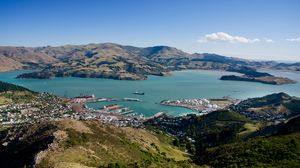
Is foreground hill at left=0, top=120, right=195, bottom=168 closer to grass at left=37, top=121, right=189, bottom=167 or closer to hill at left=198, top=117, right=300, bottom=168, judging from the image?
grass at left=37, top=121, right=189, bottom=167

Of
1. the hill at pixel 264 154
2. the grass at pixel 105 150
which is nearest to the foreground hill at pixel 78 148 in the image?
the grass at pixel 105 150

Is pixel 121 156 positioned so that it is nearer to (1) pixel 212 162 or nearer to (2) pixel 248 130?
(1) pixel 212 162

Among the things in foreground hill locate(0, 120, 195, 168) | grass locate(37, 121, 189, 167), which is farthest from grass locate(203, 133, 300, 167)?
grass locate(37, 121, 189, 167)

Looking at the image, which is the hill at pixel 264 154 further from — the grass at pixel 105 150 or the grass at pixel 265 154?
the grass at pixel 105 150

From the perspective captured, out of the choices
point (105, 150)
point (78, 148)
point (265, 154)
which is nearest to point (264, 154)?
point (265, 154)

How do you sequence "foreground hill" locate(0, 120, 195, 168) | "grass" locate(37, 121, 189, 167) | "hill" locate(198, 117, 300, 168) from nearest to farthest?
"foreground hill" locate(0, 120, 195, 168) < "grass" locate(37, 121, 189, 167) < "hill" locate(198, 117, 300, 168)

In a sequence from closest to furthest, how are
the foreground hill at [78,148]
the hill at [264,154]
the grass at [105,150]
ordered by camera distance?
the foreground hill at [78,148], the grass at [105,150], the hill at [264,154]

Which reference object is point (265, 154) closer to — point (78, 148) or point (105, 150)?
point (105, 150)

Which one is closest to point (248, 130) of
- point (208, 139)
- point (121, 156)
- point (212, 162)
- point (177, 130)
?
point (208, 139)
